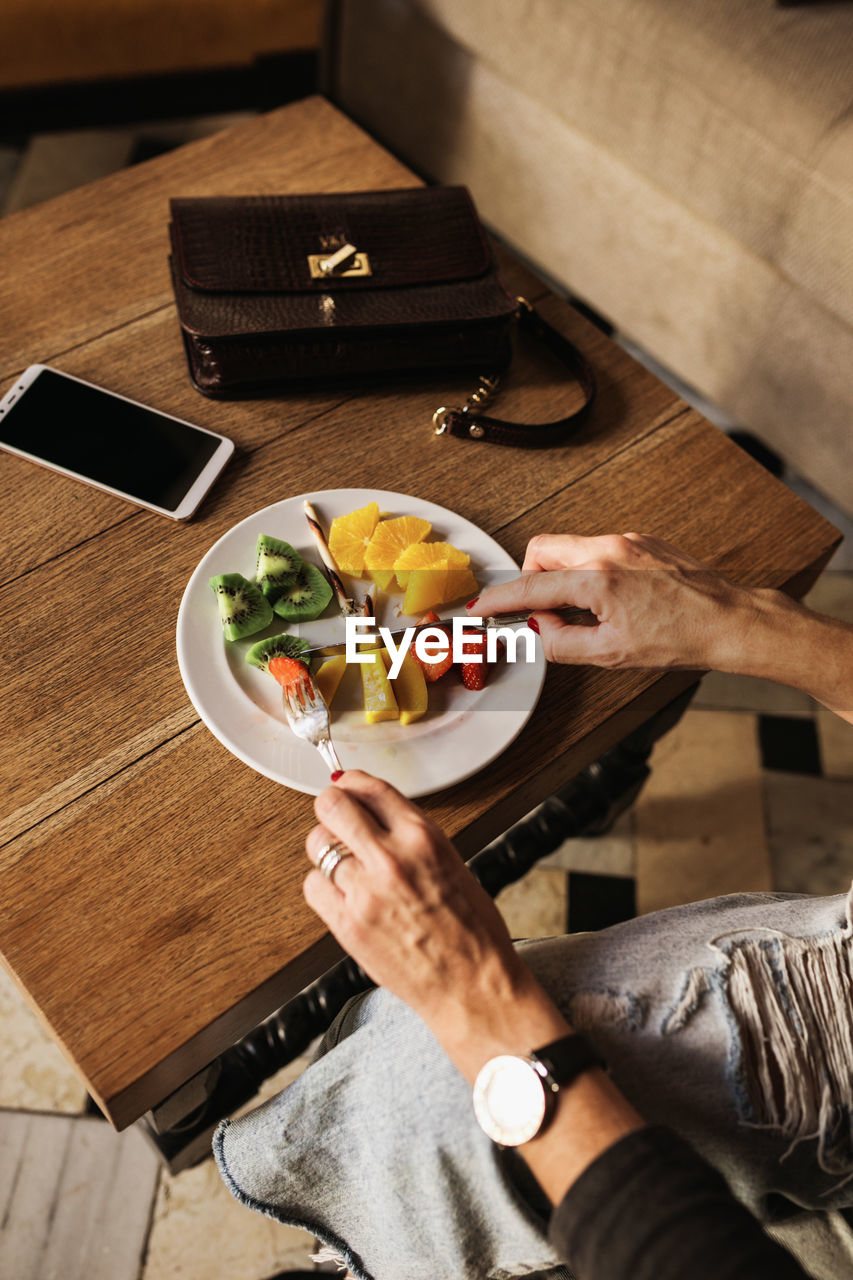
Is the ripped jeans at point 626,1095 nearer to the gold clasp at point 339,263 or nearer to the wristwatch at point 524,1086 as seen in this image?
the wristwatch at point 524,1086

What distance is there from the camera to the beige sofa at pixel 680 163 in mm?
1389

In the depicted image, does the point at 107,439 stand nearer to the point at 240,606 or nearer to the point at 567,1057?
the point at 240,606

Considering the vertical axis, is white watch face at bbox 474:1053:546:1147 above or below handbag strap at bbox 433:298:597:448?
below

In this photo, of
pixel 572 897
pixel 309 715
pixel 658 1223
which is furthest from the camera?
pixel 572 897

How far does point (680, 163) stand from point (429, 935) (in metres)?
1.39

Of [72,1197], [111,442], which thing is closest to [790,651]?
[111,442]

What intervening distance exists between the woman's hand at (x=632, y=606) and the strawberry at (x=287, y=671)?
6.0 inches

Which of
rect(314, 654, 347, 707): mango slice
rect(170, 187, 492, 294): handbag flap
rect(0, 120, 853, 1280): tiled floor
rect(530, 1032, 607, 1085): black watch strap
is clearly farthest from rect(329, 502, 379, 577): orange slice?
rect(0, 120, 853, 1280): tiled floor

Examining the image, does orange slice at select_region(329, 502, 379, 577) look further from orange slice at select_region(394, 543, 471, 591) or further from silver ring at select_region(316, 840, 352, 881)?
silver ring at select_region(316, 840, 352, 881)

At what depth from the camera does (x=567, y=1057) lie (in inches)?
21.4

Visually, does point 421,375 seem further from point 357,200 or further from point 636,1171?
point 636,1171

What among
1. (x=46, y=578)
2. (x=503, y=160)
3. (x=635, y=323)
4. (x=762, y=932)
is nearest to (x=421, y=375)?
(x=46, y=578)

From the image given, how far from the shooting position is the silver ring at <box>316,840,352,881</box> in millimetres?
591

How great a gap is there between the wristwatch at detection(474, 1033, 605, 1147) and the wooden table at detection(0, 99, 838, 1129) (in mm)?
157
